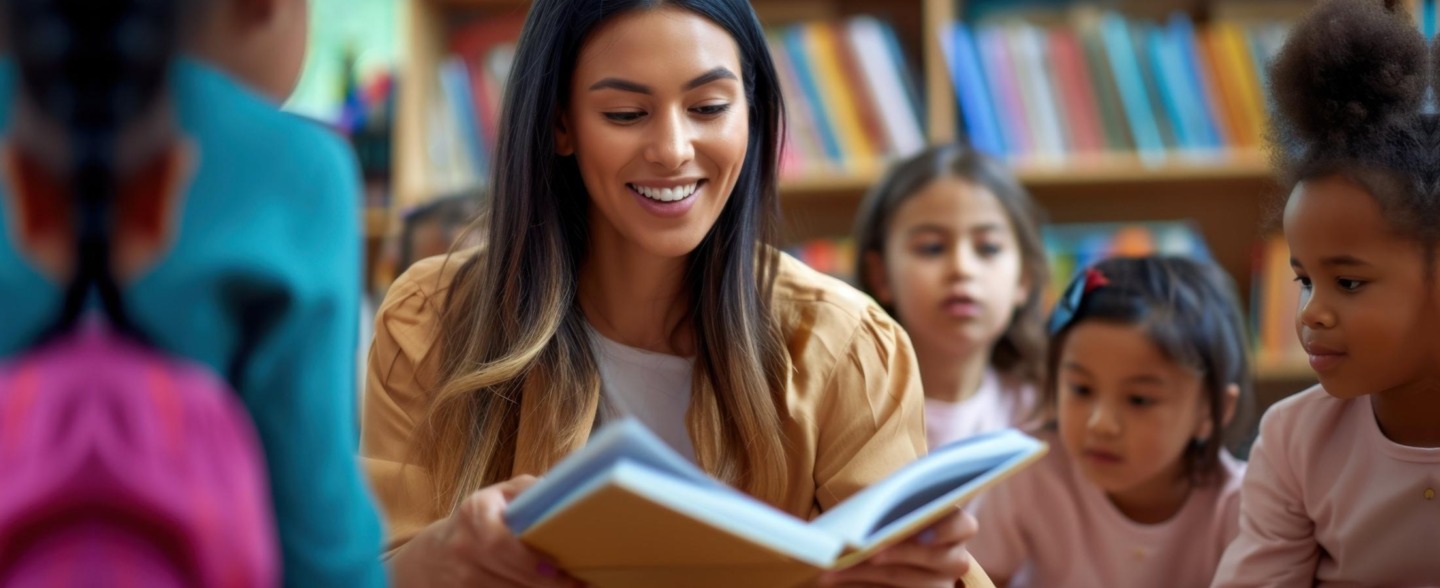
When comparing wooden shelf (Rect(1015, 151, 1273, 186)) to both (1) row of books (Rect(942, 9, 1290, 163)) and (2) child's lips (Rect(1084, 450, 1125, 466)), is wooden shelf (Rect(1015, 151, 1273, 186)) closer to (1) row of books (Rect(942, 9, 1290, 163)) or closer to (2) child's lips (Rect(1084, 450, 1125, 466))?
(1) row of books (Rect(942, 9, 1290, 163))

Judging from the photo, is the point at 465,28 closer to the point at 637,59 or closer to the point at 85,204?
the point at 637,59

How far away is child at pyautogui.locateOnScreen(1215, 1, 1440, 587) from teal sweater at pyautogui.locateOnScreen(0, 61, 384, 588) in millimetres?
955

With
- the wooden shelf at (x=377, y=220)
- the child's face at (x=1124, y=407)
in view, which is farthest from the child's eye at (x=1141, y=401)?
the wooden shelf at (x=377, y=220)

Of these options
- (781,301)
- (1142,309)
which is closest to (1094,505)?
(1142,309)

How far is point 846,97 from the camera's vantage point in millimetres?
2900

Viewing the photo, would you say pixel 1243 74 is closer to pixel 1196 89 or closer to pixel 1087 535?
pixel 1196 89

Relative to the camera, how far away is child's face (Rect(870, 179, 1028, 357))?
2199mm

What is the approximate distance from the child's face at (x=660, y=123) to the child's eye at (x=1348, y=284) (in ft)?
1.97

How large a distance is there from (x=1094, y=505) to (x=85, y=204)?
1.52m

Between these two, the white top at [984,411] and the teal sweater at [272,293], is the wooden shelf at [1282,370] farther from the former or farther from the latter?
the teal sweater at [272,293]

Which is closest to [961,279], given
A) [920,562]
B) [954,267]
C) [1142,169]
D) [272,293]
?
[954,267]

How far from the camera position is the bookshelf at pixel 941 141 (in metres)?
2.82

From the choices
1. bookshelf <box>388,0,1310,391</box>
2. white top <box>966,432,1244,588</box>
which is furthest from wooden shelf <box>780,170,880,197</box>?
white top <box>966,432,1244,588</box>

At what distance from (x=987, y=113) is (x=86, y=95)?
2289mm
